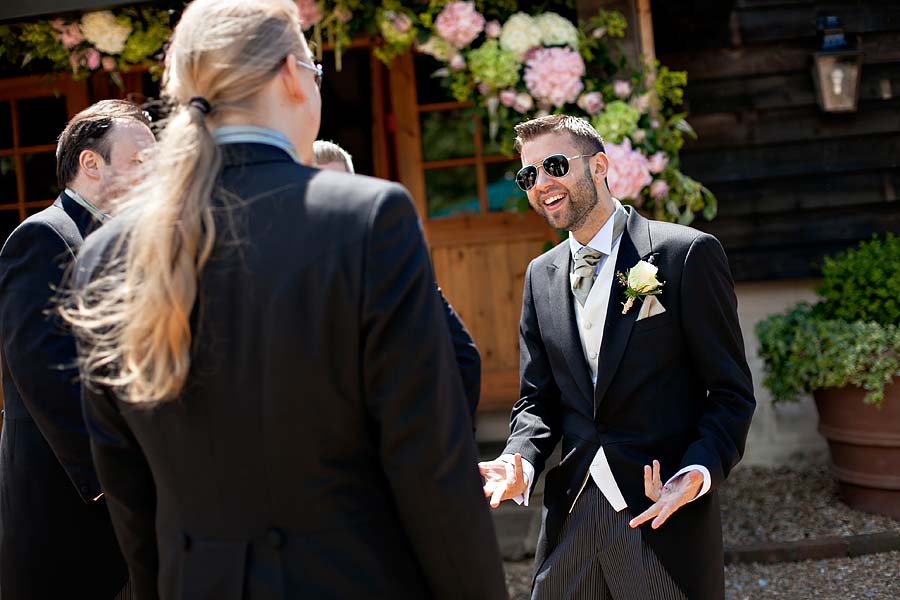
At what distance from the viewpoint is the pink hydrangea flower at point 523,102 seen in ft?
16.4

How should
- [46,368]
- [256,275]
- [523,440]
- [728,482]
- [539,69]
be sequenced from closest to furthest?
[256,275] → [46,368] → [523,440] → [539,69] → [728,482]

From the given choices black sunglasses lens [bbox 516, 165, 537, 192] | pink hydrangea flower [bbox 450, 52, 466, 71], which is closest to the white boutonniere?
black sunglasses lens [bbox 516, 165, 537, 192]

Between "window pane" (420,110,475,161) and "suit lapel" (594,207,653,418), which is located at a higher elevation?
"window pane" (420,110,475,161)

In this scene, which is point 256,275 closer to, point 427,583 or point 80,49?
point 427,583

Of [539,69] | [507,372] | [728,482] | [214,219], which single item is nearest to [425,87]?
[539,69]

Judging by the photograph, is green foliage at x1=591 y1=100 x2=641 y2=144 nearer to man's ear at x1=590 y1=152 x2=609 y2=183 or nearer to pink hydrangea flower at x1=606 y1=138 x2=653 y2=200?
pink hydrangea flower at x1=606 y1=138 x2=653 y2=200

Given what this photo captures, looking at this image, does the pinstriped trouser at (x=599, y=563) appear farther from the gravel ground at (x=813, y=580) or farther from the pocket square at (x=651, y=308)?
the gravel ground at (x=813, y=580)

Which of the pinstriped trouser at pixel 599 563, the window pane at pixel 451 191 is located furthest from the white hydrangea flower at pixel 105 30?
the pinstriped trouser at pixel 599 563

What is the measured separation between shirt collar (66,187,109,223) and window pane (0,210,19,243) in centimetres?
469

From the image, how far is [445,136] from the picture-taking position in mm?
6352

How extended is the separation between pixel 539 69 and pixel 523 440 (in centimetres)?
272

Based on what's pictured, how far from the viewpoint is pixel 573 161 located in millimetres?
2807

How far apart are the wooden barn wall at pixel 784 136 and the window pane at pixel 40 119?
4187 millimetres

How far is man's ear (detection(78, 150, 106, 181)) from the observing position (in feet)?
8.72
